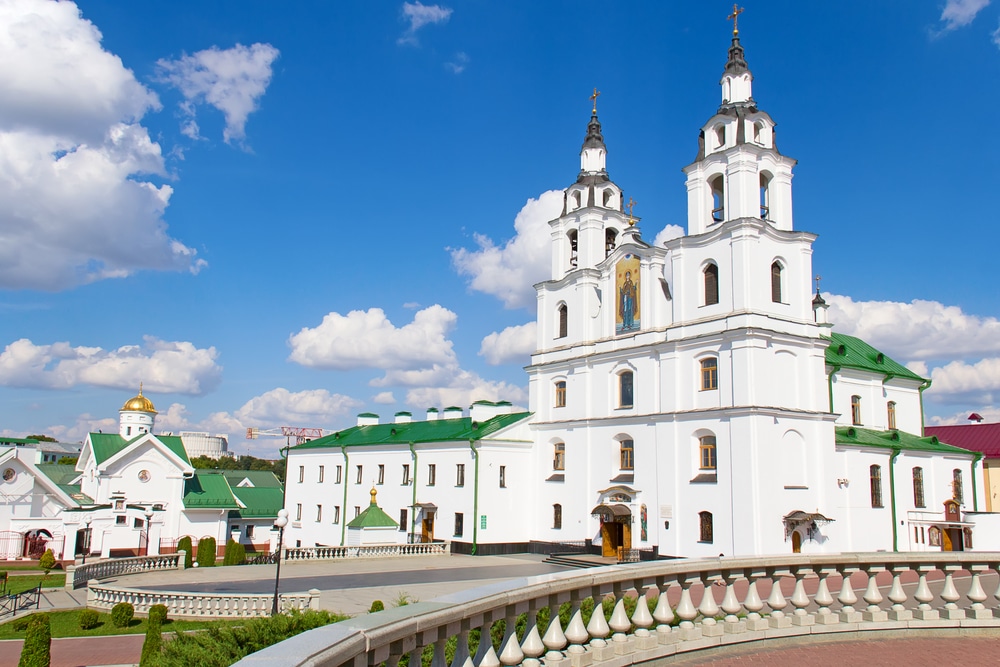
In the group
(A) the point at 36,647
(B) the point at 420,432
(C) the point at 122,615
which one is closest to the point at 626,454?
(B) the point at 420,432

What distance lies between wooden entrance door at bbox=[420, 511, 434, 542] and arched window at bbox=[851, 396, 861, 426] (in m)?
20.9

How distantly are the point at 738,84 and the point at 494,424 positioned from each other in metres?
19.5

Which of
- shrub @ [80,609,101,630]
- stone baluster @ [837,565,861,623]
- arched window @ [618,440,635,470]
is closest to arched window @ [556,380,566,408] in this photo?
arched window @ [618,440,635,470]

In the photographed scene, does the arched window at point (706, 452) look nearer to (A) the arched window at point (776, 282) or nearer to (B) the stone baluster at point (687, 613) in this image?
(A) the arched window at point (776, 282)

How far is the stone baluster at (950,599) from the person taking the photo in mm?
9180

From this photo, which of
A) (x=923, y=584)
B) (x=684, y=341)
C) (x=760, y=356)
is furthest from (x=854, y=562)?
(x=684, y=341)

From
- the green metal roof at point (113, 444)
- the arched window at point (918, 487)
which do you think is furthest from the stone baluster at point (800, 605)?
the green metal roof at point (113, 444)

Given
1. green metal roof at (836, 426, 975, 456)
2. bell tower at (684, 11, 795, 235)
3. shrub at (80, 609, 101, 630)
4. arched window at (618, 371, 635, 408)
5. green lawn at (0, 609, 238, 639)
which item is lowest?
green lawn at (0, 609, 238, 639)

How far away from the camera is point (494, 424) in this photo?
132 feet

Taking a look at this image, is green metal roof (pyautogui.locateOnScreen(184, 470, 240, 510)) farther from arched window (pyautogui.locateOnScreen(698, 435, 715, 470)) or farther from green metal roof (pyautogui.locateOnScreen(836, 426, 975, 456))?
green metal roof (pyautogui.locateOnScreen(836, 426, 975, 456))

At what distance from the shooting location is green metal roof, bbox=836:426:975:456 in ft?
106

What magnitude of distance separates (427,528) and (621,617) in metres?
34.9

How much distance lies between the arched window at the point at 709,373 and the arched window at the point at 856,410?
9325 millimetres

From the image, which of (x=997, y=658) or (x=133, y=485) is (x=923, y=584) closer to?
(x=997, y=658)
